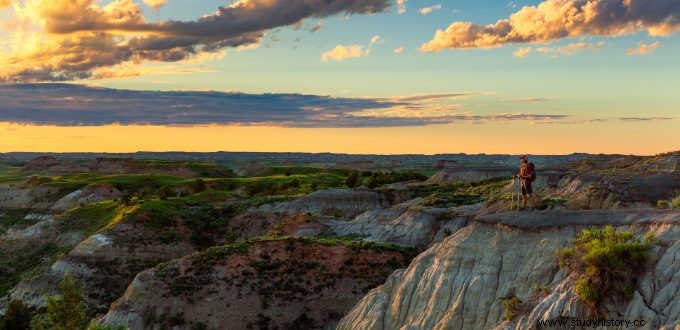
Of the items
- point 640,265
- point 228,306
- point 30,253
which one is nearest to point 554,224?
point 640,265

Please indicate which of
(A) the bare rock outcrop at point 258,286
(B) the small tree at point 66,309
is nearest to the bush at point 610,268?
(A) the bare rock outcrop at point 258,286

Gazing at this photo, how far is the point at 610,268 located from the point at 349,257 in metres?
34.1

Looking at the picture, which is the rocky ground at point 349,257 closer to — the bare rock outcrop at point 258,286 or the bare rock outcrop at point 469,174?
the bare rock outcrop at point 258,286

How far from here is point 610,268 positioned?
25703mm

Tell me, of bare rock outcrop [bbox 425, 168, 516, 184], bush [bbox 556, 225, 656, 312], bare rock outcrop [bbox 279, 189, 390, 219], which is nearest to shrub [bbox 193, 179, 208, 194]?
bare rock outcrop [bbox 279, 189, 390, 219]

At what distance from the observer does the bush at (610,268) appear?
83.7 ft

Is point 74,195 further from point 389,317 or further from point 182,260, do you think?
point 389,317

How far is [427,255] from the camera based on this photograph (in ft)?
128

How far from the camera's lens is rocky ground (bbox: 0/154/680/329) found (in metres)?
31.9

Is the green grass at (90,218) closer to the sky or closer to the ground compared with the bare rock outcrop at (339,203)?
closer to the ground

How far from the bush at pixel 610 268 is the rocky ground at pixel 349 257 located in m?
0.43

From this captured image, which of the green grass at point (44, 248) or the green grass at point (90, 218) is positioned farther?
the green grass at point (90, 218)

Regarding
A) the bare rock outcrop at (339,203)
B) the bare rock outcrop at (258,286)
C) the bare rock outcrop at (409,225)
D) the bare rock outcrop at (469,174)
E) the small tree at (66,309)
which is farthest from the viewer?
the bare rock outcrop at (469,174)

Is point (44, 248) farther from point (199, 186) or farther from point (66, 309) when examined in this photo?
point (66, 309)
